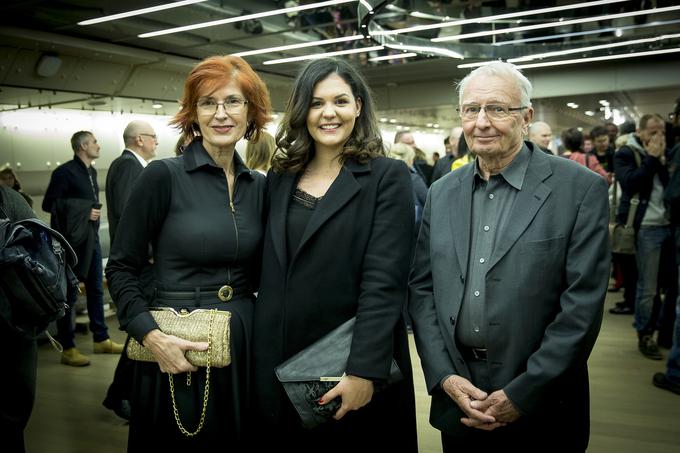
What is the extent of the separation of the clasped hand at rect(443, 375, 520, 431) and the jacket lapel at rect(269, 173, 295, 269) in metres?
0.67

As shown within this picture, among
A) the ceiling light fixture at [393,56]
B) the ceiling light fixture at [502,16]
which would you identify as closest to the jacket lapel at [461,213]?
the ceiling light fixture at [502,16]

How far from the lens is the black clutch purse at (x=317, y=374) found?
190cm

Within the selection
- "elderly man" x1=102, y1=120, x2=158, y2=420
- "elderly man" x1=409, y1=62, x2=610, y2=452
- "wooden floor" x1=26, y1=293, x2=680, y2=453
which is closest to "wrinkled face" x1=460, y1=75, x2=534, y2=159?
"elderly man" x1=409, y1=62, x2=610, y2=452

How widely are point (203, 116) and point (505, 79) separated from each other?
3.35 feet

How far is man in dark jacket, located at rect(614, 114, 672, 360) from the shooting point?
5.26 metres

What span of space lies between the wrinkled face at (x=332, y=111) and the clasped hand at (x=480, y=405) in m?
0.87

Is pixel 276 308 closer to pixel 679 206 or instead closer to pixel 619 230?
pixel 679 206

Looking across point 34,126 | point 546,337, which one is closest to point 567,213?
point 546,337

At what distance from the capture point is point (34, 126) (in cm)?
810

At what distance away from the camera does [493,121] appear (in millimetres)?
1982

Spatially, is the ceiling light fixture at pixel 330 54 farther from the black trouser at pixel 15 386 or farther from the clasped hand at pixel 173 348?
the clasped hand at pixel 173 348

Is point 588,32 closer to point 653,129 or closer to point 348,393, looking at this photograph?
point 653,129

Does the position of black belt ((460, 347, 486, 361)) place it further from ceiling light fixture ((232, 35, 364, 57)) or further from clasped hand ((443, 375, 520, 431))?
ceiling light fixture ((232, 35, 364, 57))

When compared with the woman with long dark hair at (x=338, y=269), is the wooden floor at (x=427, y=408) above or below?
below
